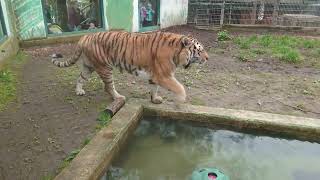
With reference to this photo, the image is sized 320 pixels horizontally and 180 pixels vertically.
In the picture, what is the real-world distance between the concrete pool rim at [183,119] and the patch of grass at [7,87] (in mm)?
1767

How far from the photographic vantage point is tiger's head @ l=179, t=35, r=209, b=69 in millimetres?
4258

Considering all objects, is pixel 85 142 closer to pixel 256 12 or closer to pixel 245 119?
pixel 245 119

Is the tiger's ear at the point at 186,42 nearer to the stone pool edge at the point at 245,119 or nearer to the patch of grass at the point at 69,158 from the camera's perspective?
the stone pool edge at the point at 245,119

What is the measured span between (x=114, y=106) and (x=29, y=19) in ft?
14.8

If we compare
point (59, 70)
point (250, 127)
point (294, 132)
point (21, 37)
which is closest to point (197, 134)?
point (250, 127)

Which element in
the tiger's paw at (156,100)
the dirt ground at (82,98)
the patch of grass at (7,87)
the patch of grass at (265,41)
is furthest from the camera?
the patch of grass at (265,41)

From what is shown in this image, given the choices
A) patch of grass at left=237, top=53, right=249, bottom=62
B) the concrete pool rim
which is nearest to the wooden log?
the concrete pool rim

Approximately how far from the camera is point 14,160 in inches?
134

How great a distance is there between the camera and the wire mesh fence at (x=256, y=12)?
414 inches

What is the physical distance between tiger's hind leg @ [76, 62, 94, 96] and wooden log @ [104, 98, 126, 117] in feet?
2.44

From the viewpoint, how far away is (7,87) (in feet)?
17.3

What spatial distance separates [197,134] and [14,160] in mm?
2111

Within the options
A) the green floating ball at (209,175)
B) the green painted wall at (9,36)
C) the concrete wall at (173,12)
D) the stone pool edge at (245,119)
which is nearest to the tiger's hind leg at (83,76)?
the stone pool edge at (245,119)

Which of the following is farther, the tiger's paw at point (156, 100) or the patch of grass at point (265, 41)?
the patch of grass at point (265, 41)
